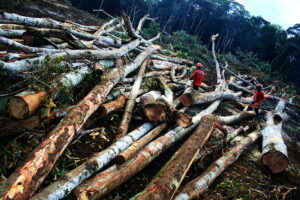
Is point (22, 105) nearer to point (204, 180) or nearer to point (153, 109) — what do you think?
point (153, 109)

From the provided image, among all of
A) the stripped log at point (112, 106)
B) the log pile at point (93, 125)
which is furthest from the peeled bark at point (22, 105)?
the stripped log at point (112, 106)

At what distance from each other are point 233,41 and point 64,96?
113 feet

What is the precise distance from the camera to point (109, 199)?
2607mm

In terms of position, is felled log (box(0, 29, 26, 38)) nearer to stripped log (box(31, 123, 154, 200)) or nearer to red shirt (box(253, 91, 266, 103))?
stripped log (box(31, 123, 154, 200))

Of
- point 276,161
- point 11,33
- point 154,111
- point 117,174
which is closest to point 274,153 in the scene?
point 276,161

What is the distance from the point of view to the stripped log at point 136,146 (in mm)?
2727

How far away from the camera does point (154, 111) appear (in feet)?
13.1

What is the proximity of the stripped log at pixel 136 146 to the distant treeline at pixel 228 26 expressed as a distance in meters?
25.5

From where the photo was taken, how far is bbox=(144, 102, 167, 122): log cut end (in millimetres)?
3965

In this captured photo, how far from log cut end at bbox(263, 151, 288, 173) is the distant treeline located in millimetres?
25296

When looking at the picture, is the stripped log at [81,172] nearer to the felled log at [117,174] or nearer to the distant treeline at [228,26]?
the felled log at [117,174]

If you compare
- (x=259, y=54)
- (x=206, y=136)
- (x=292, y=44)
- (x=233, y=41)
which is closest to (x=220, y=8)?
(x=233, y=41)

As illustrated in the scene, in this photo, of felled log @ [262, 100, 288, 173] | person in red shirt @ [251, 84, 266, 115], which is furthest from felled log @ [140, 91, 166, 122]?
person in red shirt @ [251, 84, 266, 115]

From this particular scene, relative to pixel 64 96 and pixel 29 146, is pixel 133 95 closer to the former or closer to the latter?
pixel 64 96
